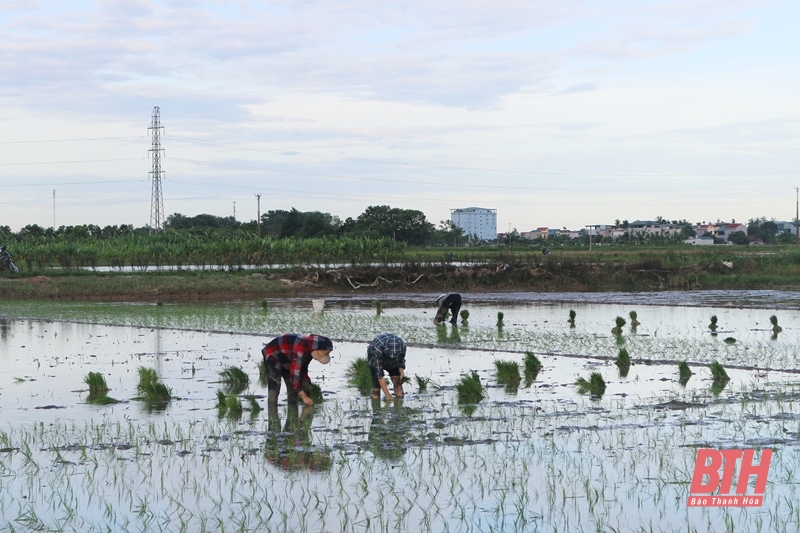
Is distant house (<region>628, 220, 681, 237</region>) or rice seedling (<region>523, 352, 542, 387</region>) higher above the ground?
distant house (<region>628, 220, 681, 237</region>)

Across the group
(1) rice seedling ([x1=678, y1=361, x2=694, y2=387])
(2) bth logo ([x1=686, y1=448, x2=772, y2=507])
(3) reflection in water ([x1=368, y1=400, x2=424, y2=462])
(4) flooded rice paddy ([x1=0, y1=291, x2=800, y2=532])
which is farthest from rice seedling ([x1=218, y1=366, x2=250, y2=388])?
(2) bth logo ([x1=686, y1=448, x2=772, y2=507])

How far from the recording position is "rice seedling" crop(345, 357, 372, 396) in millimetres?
13031

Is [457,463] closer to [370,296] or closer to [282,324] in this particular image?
[282,324]

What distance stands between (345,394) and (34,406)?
12.9ft

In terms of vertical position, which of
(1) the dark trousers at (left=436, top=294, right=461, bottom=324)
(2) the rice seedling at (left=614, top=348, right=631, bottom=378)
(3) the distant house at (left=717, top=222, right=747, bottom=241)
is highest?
(3) the distant house at (left=717, top=222, right=747, bottom=241)

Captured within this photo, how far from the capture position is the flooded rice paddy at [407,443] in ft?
23.6

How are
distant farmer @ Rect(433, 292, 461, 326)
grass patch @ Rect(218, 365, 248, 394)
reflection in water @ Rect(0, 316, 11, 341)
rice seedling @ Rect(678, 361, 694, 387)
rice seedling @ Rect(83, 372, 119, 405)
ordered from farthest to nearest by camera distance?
1. distant farmer @ Rect(433, 292, 461, 326)
2. reflection in water @ Rect(0, 316, 11, 341)
3. rice seedling @ Rect(678, 361, 694, 387)
4. grass patch @ Rect(218, 365, 248, 394)
5. rice seedling @ Rect(83, 372, 119, 405)

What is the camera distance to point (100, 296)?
34750 millimetres

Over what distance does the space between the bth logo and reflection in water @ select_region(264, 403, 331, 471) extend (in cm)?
316

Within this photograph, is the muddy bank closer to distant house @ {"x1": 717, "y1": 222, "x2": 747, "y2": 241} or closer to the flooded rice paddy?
the flooded rice paddy

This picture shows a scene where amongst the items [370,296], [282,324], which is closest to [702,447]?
[282,324]

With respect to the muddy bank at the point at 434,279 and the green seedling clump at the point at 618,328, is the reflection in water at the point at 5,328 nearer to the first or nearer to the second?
the muddy bank at the point at 434,279

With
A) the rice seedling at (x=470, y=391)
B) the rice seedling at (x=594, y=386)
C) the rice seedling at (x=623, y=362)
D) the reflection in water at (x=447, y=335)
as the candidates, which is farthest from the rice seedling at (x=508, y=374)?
the reflection in water at (x=447, y=335)

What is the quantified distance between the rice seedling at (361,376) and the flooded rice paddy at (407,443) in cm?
15
